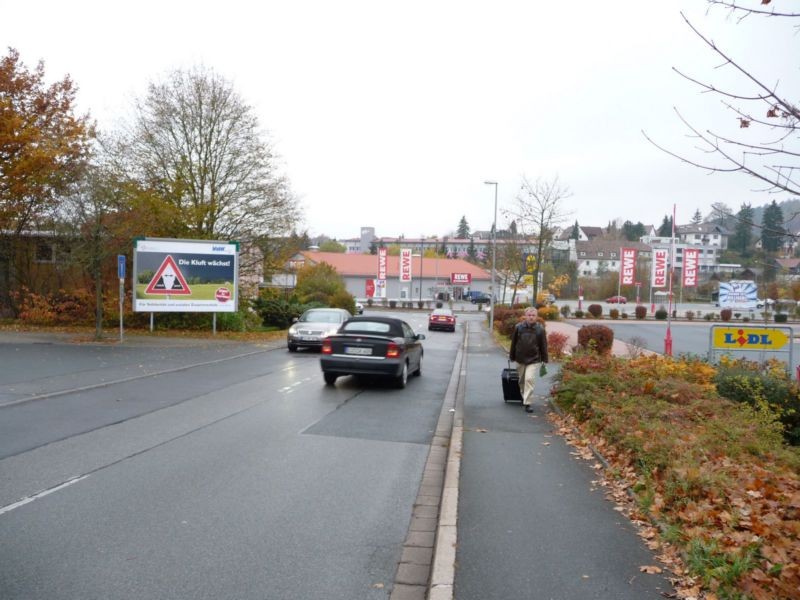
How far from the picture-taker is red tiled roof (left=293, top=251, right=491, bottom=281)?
291 feet

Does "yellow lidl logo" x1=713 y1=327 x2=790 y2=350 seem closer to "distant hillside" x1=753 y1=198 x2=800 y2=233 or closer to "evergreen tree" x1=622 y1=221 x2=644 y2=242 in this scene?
"distant hillside" x1=753 y1=198 x2=800 y2=233

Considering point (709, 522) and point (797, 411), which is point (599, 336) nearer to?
point (797, 411)

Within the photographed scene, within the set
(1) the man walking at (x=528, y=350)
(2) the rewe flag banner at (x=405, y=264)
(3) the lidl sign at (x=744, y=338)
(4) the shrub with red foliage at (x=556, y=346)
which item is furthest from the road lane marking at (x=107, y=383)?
(2) the rewe flag banner at (x=405, y=264)

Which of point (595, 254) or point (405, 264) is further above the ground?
Answer: point (595, 254)

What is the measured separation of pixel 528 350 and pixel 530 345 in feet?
0.30

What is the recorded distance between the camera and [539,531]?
17.0 feet

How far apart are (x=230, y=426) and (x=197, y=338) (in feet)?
54.8

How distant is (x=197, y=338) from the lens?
2508 centimetres

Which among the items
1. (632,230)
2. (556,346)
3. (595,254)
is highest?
(632,230)

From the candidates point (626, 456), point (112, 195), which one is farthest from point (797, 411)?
point (112, 195)

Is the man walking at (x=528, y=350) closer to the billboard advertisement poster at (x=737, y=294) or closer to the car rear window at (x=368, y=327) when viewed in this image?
the car rear window at (x=368, y=327)

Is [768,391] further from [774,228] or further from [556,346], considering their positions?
[556,346]

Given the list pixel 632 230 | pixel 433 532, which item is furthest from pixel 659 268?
pixel 632 230

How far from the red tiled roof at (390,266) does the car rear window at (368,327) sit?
7290cm
